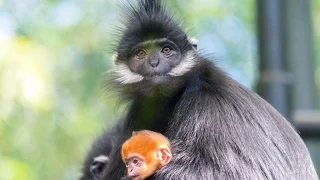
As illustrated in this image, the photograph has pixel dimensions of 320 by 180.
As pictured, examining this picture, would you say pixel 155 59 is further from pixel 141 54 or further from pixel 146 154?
pixel 146 154

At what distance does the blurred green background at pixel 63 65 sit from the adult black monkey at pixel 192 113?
2.05m

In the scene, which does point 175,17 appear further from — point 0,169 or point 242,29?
point 242,29

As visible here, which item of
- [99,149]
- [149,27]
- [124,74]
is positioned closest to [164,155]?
[124,74]

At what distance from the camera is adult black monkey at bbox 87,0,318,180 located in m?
3.68

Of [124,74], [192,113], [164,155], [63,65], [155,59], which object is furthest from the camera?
[63,65]

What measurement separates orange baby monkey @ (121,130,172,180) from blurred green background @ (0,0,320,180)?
2.42 metres

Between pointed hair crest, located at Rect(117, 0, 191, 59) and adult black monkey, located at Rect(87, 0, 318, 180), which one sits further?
pointed hair crest, located at Rect(117, 0, 191, 59)

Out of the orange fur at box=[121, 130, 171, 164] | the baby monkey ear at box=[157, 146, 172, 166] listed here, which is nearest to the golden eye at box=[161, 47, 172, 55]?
the orange fur at box=[121, 130, 171, 164]

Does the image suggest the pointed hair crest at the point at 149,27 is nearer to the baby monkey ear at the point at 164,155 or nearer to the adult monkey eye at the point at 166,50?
the adult monkey eye at the point at 166,50

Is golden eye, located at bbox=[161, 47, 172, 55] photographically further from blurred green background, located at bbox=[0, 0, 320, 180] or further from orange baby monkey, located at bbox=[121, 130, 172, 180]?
blurred green background, located at bbox=[0, 0, 320, 180]

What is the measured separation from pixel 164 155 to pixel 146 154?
0.31ft

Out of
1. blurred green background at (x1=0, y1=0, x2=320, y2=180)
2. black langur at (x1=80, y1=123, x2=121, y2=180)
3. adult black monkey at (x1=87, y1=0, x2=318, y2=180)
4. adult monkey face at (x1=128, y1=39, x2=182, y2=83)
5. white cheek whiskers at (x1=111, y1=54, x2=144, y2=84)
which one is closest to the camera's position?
adult black monkey at (x1=87, y1=0, x2=318, y2=180)

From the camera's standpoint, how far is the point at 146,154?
375 cm

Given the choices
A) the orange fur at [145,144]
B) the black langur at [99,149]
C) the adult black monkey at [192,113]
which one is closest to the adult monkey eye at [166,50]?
the adult black monkey at [192,113]
